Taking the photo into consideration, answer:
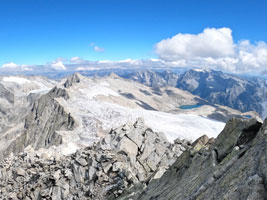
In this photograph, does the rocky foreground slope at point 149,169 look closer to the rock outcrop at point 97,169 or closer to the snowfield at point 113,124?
the rock outcrop at point 97,169

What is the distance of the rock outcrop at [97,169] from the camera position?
2292 centimetres

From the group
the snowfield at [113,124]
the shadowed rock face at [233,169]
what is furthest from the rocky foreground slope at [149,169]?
the snowfield at [113,124]

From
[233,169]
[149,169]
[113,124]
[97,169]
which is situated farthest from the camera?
[113,124]

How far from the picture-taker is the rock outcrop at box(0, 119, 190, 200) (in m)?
22.9

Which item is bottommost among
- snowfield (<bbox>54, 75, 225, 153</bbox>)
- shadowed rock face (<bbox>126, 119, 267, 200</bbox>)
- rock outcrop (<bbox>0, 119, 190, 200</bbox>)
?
snowfield (<bbox>54, 75, 225, 153</bbox>)

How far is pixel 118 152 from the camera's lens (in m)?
29.3

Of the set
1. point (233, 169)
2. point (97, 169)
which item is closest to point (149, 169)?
point (97, 169)

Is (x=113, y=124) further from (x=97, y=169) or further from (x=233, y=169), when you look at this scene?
(x=233, y=169)

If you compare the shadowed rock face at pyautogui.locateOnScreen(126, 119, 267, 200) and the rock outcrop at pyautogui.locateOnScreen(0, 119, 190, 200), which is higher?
the shadowed rock face at pyautogui.locateOnScreen(126, 119, 267, 200)

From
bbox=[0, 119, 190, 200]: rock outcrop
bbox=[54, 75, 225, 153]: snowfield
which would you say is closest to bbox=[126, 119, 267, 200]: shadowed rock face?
bbox=[0, 119, 190, 200]: rock outcrop

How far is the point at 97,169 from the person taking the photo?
84.2ft

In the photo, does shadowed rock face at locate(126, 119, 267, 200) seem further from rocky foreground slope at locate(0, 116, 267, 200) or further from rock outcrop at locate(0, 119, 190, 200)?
rock outcrop at locate(0, 119, 190, 200)

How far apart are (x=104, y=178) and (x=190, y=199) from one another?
1598 centimetres

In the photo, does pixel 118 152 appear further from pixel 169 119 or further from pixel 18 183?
pixel 169 119
